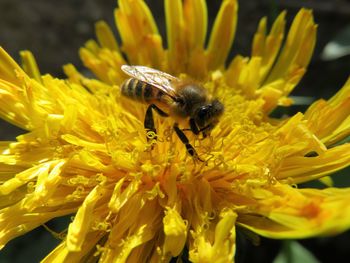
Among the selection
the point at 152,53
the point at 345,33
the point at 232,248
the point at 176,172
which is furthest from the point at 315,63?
the point at 232,248

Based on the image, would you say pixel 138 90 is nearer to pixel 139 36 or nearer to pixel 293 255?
pixel 139 36

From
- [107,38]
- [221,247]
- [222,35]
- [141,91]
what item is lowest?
[221,247]

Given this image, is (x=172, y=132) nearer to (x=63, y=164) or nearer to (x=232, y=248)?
(x=63, y=164)

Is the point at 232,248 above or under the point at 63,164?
under

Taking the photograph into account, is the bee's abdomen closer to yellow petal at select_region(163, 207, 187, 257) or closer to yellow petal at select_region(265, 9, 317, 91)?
yellow petal at select_region(163, 207, 187, 257)

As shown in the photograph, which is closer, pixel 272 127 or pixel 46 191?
pixel 46 191

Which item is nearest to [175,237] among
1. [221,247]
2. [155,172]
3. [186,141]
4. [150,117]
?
[221,247]
